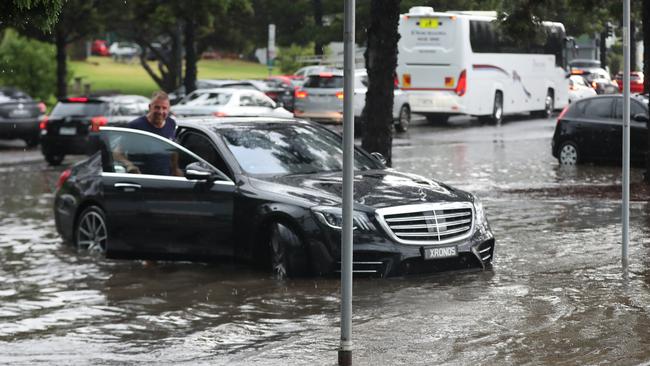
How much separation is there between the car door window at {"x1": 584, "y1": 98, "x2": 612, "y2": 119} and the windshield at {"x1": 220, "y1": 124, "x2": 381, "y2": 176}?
1278cm

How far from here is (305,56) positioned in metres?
70.5

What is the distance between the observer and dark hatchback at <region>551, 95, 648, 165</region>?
25.7m

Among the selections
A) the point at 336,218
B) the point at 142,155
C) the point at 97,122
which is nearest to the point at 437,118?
the point at 97,122

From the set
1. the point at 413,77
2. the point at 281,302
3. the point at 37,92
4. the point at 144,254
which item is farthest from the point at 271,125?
the point at 37,92

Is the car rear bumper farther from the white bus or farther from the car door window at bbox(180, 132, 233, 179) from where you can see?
the car door window at bbox(180, 132, 233, 179)

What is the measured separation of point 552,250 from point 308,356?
5955 millimetres

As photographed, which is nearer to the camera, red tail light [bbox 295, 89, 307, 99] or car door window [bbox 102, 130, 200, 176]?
car door window [bbox 102, 130, 200, 176]

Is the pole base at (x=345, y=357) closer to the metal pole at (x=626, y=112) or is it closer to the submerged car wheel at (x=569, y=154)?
the metal pole at (x=626, y=112)

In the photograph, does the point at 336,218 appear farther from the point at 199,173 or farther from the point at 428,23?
the point at 428,23

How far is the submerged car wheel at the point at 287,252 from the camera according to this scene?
12.5m

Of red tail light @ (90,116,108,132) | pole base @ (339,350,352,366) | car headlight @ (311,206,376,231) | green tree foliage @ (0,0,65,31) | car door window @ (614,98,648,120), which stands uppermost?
green tree foliage @ (0,0,65,31)

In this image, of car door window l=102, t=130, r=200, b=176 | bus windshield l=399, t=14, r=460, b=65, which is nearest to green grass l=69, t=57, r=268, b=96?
bus windshield l=399, t=14, r=460, b=65

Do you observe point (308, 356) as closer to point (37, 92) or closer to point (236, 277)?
point (236, 277)

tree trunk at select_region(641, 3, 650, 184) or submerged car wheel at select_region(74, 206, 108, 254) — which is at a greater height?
tree trunk at select_region(641, 3, 650, 184)
